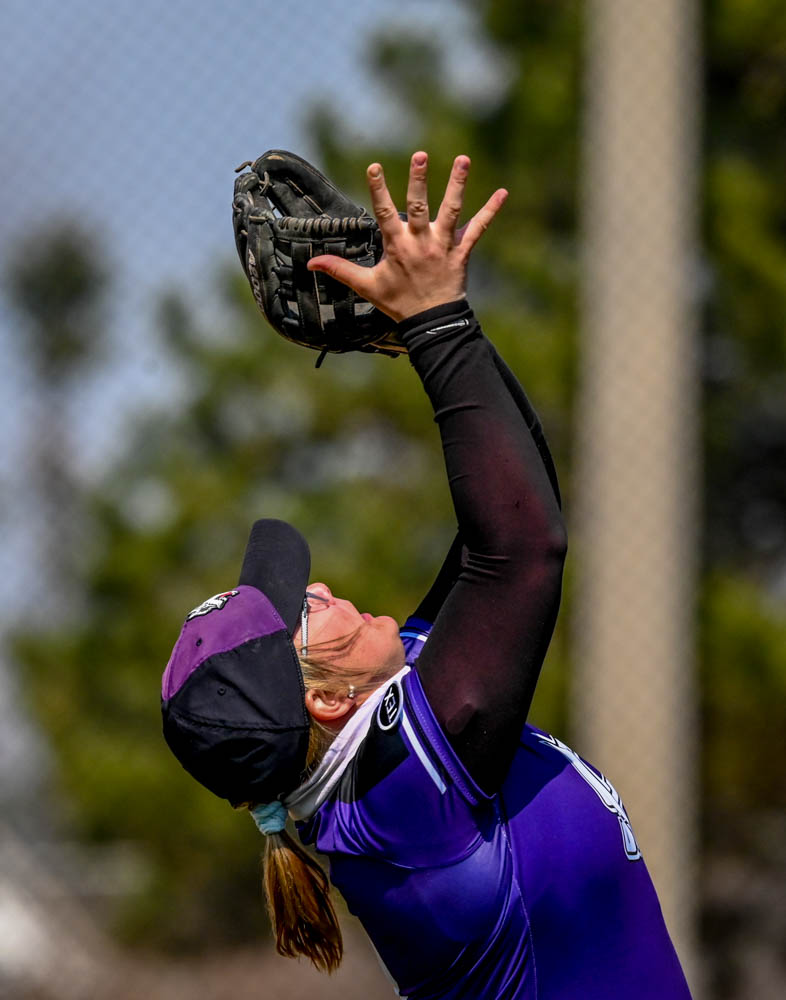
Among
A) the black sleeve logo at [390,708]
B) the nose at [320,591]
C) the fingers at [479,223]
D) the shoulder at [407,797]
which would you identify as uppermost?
the fingers at [479,223]

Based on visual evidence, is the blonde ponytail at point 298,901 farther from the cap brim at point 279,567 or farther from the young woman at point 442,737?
the cap brim at point 279,567

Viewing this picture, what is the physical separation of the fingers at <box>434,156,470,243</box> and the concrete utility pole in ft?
6.43

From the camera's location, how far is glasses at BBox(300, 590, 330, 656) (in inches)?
55.2

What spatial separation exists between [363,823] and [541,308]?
316 cm

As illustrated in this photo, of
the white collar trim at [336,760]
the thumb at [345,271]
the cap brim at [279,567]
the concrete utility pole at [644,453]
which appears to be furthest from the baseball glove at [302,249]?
the concrete utility pole at [644,453]

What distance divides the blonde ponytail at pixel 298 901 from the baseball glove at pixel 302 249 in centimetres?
55

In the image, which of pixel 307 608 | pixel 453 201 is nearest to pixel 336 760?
pixel 307 608

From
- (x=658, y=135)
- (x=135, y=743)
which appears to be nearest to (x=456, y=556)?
(x=658, y=135)

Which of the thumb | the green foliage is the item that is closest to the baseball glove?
the thumb

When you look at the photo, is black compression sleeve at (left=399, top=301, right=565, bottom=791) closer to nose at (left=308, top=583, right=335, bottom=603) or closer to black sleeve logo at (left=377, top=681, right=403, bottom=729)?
black sleeve logo at (left=377, top=681, right=403, bottom=729)

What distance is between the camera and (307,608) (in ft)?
4.72

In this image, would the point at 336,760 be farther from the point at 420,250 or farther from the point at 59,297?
the point at 59,297

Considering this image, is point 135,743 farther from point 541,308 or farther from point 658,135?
point 658,135

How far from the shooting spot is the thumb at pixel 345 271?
1237mm
